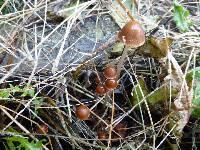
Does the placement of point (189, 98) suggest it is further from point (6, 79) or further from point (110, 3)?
point (6, 79)

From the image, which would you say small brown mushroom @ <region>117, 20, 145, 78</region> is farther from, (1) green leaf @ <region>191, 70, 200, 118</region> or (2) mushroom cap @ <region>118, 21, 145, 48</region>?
(1) green leaf @ <region>191, 70, 200, 118</region>

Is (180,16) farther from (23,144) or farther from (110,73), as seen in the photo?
(23,144)

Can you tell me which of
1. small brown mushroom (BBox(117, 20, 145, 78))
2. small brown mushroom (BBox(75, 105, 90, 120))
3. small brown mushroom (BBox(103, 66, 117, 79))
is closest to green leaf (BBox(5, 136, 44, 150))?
small brown mushroom (BBox(75, 105, 90, 120))

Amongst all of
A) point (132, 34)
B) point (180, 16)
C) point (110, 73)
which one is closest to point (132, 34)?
point (132, 34)

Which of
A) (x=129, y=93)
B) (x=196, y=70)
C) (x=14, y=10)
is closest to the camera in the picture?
(x=196, y=70)

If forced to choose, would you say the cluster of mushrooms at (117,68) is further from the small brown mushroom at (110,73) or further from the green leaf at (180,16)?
the green leaf at (180,16)

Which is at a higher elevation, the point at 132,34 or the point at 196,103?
the point at 132,34

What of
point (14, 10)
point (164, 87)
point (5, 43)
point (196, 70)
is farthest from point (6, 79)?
point (196, 70)

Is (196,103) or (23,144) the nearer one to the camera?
(23,144)

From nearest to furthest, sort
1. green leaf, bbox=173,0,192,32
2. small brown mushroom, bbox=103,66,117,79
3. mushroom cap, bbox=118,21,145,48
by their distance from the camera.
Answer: mushroom cap, bbox=118,21,145,48 → small brown mushroom, bbox=103,66,117,79 → green leaf, bbox=173,0,192,32

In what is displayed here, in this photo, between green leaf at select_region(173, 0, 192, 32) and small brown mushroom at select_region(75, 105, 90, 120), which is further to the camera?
green leaf at select_region(173, 0, 192, 32)

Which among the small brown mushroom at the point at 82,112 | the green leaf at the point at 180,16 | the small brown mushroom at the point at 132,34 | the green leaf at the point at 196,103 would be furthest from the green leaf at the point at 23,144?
the green leaf at the point at 180,16
